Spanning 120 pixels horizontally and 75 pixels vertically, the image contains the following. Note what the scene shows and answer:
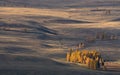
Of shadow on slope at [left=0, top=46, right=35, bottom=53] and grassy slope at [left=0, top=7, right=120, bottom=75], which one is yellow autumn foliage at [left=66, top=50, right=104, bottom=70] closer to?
grassy slope at [left=0, top=7, right=120, bottom=75]

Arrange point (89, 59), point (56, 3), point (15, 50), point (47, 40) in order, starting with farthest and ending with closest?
point (56, 3) < point (47, 40) < point (15, 50) < point (89, 59)

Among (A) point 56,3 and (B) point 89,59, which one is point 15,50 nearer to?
(B) point 89,59

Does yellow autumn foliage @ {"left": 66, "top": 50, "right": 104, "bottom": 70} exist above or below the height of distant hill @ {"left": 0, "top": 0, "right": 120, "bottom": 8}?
below

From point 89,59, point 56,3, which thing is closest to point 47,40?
point 89,59

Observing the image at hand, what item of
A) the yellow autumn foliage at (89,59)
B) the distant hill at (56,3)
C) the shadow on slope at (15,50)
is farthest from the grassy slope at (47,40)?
the distant hill at (56,3)

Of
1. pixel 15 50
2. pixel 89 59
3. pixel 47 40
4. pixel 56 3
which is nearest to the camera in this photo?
pixel 89 59

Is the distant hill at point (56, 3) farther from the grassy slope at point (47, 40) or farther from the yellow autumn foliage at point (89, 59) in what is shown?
the yellow autumn foliage at point (89, 59)

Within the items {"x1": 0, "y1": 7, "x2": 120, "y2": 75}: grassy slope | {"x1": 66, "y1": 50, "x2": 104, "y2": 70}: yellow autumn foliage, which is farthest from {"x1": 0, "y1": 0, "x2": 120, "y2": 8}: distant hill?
{"x1": 66, "y1": 50, "x2": 104, "y2": 70}: yellow autumn foliage

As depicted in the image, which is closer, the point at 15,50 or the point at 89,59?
the point at 89,59

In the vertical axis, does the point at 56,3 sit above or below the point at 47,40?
above

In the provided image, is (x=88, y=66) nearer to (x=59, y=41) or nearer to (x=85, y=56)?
(x=85, y=56)
